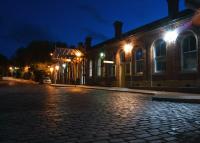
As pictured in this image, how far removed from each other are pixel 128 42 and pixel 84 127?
901 inches

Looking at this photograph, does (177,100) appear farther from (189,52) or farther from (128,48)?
(128,48)

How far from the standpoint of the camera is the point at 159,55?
2384 centimetres

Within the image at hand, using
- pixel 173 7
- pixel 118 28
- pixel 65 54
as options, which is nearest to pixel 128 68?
pixel 173 7

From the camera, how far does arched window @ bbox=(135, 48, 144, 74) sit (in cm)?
2645

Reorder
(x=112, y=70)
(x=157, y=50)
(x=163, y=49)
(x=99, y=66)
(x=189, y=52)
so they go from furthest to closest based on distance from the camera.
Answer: (x=99, y=66) < (x=112, y=70) < (x=157, y=50) < (x=163, y=49) < (x=189, y=52)

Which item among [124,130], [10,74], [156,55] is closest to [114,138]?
[124,130]

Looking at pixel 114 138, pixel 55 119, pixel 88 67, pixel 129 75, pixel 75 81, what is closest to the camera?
pixel 114 138

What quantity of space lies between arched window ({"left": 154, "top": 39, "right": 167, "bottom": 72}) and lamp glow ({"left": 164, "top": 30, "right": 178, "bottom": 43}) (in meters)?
A: 0.71

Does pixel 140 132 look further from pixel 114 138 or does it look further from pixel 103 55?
pixel 103 55

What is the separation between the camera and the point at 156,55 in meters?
24.2

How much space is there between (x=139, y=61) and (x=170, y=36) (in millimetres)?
5656

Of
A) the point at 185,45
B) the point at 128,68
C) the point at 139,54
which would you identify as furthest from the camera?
the point at 128,68

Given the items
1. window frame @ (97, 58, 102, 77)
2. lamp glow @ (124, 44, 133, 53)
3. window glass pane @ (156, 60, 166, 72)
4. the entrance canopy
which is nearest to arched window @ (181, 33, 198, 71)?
window glass pane @ (156, 60, 166, 72)

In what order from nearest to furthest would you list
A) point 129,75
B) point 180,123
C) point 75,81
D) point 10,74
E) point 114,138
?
1. point 114,138
2. point 180,123
3. point 129,75
4. point 75,81
5. point 10,74
